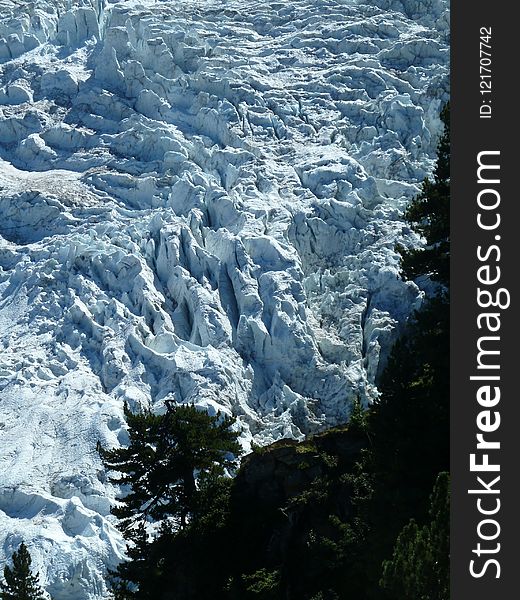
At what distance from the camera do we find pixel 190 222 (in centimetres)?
4909

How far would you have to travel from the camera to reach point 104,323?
45.2 metres

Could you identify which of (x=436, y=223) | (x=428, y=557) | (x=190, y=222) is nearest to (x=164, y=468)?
(x=436, y=223)

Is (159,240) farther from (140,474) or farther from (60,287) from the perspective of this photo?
(140,474)

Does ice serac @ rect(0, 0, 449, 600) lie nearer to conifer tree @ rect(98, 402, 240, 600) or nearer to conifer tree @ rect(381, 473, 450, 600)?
conifer tree @ rect(98, 402, 240, 600)

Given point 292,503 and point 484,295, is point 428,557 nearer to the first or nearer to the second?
point 484,295

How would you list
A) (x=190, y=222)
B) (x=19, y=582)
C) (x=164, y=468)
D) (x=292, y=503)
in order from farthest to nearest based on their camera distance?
(x=190, y=222) < (x=19, y=582) < (x=164, y=468) < (x=292, y=503)

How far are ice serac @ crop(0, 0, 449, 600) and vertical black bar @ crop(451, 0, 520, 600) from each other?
25173mm

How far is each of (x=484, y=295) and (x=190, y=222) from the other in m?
35.8

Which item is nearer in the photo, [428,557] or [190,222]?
[428,557]

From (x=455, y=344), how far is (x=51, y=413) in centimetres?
3021

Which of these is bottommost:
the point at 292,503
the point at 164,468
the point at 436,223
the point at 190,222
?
the point at 292,503

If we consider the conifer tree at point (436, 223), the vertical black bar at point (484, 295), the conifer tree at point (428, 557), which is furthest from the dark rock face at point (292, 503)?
the vertical black bar at point (484, 295)

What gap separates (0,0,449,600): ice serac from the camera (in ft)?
135

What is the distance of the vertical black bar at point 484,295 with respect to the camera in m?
13.5
